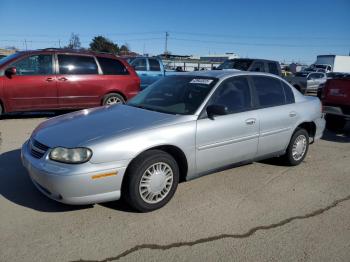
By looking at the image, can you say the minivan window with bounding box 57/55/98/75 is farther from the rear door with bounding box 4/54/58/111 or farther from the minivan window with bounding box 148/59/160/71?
the minivan window with bounding box 148/59/160/71

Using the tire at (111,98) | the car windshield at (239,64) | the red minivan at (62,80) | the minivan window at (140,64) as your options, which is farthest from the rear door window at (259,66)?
the tire at (111,98)

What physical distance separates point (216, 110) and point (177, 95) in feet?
2.41

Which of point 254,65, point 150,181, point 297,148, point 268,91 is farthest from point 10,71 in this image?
point 254,65

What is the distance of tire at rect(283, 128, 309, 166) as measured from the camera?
17.6 ft

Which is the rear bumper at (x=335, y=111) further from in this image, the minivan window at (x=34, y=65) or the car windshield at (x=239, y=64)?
the minivan window at (x=34, y=65)

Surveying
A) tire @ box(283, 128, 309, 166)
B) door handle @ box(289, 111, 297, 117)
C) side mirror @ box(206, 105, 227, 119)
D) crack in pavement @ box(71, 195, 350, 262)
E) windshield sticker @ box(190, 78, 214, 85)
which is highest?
windshield sticker @ box(190, 78, 214, 85)

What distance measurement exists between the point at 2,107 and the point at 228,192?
601 cm

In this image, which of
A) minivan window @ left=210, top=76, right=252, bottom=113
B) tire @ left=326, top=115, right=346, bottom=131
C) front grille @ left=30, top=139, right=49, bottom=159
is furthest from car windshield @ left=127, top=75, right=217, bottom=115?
tire @ left=326, top=115, right=346, bottom=131

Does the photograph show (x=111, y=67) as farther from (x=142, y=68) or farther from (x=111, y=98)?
(x=142, y=68)

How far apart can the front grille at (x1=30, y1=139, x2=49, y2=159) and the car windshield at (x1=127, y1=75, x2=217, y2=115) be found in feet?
4.69

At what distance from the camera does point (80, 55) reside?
8688mm

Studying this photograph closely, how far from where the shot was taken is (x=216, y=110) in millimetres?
4023

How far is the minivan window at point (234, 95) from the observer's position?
441cm

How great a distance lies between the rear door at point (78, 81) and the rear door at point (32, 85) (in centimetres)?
21
